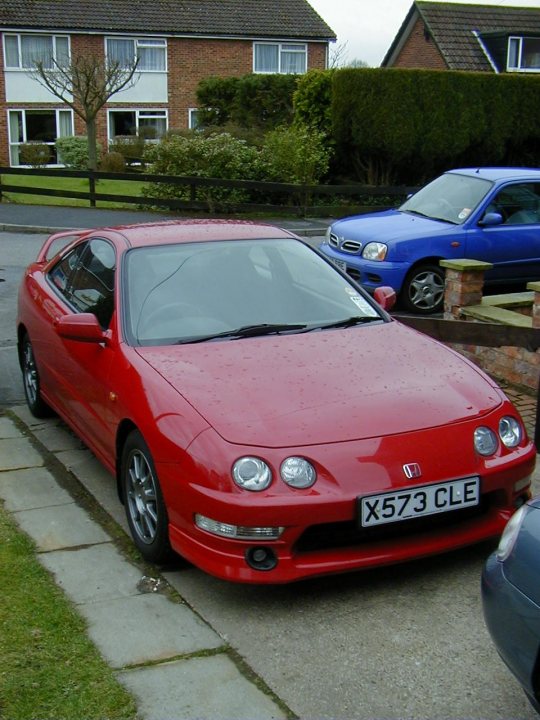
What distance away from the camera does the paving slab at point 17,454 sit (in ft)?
20.1

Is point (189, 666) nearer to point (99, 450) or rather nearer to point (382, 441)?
point (382, 441)

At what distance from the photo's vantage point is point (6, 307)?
11086 millimetres

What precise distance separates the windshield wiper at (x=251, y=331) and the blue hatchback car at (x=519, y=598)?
7.40 ft

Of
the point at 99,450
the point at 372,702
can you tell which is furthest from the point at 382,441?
the point at 99,450

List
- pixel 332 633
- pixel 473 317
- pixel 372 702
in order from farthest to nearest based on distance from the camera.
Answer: pixel 473 317
pixel 332 633
pixel 372 702

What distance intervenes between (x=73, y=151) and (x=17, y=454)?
1197 inches

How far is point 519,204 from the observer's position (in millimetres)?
11516

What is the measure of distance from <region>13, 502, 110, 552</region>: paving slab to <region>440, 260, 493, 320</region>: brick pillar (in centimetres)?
417

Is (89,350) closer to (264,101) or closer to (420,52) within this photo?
(264,101)

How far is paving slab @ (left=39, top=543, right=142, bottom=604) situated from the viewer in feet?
14.3

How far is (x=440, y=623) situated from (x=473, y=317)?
172 inches

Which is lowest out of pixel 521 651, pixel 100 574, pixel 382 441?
pixel 100 574

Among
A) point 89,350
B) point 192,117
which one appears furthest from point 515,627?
point 192,117

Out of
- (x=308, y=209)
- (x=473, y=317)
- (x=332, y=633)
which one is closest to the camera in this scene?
(x=332, y=633)
